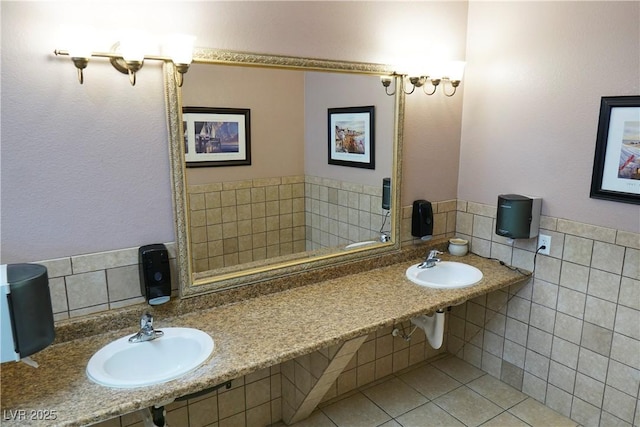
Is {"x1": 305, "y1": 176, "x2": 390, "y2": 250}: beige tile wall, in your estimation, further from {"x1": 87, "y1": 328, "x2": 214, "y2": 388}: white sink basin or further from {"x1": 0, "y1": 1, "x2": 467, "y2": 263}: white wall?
{"x1": 87, "y1": 328, "x2": 214, "y2": 388}: white sink basin

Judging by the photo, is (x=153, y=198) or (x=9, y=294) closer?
(x=9, y=294)

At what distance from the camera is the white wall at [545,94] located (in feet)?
7.41

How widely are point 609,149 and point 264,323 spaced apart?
6.34ft

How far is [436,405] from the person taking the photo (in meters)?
2.80

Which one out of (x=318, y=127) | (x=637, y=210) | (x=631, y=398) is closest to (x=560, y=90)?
(x=637, y=210)

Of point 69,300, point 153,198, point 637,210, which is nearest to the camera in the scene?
point 69,300

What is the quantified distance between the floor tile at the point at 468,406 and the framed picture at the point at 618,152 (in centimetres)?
141

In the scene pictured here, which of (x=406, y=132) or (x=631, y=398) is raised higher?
(x=406, y=132)

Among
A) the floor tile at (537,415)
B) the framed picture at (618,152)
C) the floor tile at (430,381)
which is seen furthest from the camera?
the floor tile at (430,381)

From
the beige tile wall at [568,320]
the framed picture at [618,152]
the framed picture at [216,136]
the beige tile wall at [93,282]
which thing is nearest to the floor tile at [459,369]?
the beige tile wall at [568,320]

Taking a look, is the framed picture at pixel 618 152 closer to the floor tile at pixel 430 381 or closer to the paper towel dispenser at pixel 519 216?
the paper towel dispenser at pixel 519 216

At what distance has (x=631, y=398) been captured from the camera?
235cm

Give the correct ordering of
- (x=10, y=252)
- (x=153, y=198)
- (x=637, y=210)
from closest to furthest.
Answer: (x=10, y=252) → (x=153, y=198) → (x=637, y=210)

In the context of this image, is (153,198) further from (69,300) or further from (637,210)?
(637,210)
